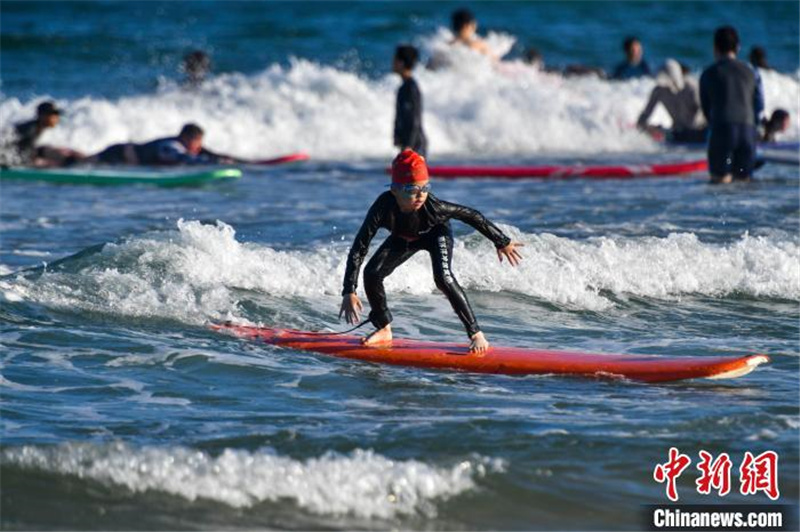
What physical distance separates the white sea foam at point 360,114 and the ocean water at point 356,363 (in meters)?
0.71

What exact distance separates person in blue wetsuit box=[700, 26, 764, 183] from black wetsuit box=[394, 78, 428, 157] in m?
2.76

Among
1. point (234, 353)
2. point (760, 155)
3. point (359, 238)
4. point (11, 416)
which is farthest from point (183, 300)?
point (760, 155)

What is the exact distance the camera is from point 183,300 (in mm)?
8867

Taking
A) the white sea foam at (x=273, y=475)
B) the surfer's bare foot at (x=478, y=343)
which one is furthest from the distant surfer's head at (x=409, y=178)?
the white sea foam at (x=273, y=475)

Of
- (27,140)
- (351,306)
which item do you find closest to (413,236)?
(351,306)

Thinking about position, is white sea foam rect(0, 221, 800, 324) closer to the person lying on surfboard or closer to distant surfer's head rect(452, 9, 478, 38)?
the person lying on surfboard

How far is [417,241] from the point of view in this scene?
25.2ft

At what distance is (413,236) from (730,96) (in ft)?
22.7

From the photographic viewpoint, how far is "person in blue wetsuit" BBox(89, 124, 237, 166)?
56.5 ft

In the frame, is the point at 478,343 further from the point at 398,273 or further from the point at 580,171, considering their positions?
the point at 580,171

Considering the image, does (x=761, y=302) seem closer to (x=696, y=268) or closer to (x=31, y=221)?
(x=696, y=268)

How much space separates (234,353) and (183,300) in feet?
3.86

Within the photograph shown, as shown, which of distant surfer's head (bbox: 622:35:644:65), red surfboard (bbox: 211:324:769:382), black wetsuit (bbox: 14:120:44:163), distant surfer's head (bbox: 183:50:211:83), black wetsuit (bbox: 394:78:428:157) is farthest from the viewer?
distant surfer's head (bbox: 183:50:211:83)

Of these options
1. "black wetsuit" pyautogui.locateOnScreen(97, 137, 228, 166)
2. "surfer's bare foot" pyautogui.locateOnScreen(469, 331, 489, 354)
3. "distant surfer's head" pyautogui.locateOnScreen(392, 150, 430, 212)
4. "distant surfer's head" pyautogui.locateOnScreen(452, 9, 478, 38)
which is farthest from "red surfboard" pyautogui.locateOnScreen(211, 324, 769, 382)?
"distant surfer's head" pyautogui.locateOnScreen(452, 9, 478, 38)
